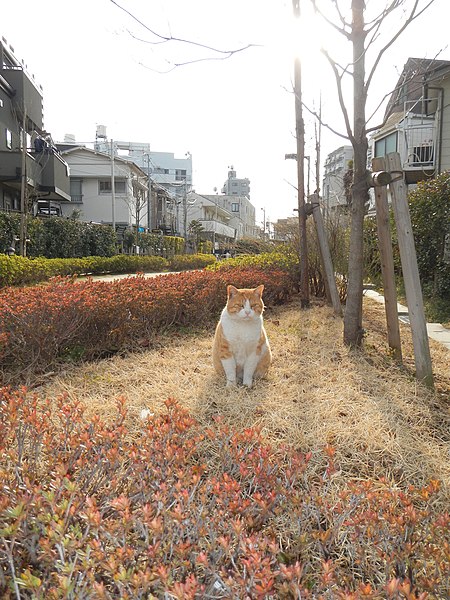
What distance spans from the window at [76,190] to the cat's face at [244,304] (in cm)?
3186

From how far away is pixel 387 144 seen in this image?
65.8ft

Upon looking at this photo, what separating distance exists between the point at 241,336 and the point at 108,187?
31.9 m

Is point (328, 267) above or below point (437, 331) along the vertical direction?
above

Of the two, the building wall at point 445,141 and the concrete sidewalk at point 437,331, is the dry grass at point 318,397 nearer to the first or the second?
A: the concrete sidewalk at point 437,331

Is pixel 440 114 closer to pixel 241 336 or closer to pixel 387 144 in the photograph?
pixel 387 144

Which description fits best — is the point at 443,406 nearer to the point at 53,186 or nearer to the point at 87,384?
the point at 87,384

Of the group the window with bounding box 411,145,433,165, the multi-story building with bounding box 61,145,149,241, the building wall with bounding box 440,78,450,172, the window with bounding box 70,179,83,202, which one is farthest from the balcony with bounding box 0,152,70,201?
the window with bounding box 411,145,433,165

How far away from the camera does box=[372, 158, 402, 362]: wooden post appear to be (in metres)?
3.80

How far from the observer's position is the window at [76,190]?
32094 millimetres

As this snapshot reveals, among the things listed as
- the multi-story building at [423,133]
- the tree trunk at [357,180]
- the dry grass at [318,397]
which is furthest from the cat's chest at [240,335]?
the multi-story building at [423,133]

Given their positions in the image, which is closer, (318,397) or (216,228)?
(318,397)

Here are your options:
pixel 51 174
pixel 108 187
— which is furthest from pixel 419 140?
pixel 108 187

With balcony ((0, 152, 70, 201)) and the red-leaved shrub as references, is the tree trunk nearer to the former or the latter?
the red-leaved shrub

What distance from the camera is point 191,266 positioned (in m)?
23.6
